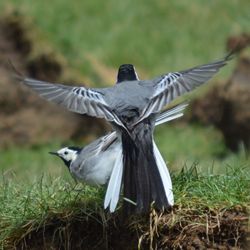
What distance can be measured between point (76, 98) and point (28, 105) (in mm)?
6000

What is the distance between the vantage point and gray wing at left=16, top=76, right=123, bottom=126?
20.6ft

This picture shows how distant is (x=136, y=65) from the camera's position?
560 inches

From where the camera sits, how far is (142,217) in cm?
607

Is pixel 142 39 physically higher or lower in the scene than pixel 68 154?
higher

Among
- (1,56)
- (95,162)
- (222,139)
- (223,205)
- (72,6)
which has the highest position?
(72,6)

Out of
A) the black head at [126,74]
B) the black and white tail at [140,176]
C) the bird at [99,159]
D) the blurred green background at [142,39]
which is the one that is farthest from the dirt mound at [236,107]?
the black and white tail at [140,176]

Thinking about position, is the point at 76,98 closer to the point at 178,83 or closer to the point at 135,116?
the point at 135,116

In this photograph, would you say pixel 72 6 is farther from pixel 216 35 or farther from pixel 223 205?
pixel 223 205

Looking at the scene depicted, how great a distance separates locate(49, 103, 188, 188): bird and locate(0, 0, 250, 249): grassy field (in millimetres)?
134

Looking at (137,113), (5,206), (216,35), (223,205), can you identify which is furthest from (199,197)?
(216,35)

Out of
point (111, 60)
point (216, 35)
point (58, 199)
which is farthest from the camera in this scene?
point (216, 35)

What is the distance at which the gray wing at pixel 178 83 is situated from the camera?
6.34 meters

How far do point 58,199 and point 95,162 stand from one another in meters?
0.35

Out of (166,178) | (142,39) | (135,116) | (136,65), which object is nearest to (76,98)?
(135,116)
